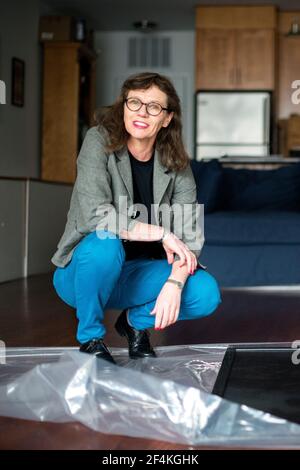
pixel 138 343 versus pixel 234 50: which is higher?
pixel 234 50

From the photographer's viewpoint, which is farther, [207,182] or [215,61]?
[215,61]

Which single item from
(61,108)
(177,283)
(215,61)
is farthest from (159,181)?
(215,61)

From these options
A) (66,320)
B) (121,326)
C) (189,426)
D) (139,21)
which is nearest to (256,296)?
(66,320)

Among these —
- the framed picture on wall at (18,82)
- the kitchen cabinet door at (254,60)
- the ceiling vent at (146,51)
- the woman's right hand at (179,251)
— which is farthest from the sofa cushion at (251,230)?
the ceiling vent at (146,51)

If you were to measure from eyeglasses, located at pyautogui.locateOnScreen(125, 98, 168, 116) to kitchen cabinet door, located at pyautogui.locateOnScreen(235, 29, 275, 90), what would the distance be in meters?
6.05

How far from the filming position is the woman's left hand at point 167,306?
5.97ft

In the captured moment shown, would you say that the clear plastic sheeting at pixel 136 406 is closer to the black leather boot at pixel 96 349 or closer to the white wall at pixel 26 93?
the black leather boot at pixel 96 349

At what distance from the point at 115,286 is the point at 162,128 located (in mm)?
485

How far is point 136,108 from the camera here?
1884 millimetres

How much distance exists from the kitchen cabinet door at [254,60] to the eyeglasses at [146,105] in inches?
238

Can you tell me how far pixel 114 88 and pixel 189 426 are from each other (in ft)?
24.5

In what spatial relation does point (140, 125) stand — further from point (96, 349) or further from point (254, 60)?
point (254, 60)

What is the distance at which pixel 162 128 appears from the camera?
2020mm

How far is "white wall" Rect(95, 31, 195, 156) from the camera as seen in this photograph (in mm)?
8430
